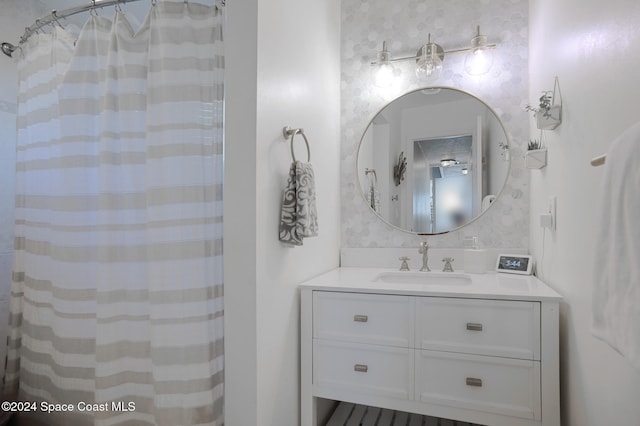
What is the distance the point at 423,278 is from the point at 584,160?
1.01 meters

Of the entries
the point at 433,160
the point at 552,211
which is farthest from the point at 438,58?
the point at 552,211

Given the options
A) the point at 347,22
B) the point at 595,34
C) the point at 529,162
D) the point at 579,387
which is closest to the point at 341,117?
the point at 347,22

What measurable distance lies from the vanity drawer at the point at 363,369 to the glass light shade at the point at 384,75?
62.0 inches

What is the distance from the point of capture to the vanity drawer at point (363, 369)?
57.8 inches

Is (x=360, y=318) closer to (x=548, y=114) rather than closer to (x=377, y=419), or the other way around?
(x=377, y=419)

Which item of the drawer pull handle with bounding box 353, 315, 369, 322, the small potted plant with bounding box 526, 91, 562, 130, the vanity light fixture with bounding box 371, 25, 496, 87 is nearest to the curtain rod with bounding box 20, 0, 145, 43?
the vanity light fixture with bounding box 371, 25, 496, 87

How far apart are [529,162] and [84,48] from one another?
2.16 metres

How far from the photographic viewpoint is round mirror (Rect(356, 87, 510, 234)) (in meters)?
1.99

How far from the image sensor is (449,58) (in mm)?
2080

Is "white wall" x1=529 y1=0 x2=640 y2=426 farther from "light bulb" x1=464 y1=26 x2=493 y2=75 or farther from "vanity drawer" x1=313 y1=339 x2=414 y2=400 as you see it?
"vanity drawer" x1=313 y1=339 x2=414 y2=400

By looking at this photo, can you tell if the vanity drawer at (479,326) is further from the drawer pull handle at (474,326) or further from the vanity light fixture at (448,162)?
the vanity light fixture at (448,162)

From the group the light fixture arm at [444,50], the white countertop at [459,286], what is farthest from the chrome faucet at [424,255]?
the light fixture arm at [444,50]

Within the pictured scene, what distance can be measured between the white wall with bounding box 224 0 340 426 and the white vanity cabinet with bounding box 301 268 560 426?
147 mm

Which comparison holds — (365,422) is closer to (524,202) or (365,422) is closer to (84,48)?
(524,202)
